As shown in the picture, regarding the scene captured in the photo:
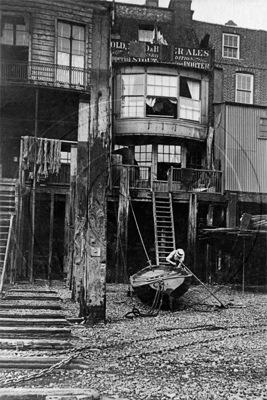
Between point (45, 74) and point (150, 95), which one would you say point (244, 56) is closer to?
point (150, 95)

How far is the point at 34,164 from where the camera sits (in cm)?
1969

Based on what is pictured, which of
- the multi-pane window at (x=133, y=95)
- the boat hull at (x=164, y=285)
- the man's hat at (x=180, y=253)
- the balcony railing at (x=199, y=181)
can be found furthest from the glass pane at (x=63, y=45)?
the boat hull at (x=164, y=285)

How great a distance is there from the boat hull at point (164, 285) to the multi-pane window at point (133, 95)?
40.5ft

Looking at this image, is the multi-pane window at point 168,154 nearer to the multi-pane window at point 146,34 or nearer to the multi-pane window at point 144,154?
the multi-pane window at point 144,154

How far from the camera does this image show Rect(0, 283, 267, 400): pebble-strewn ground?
6.30m

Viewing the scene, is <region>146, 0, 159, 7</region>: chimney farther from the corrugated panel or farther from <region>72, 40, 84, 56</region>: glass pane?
<region>72, 40, 84, 56</region>: glass pane

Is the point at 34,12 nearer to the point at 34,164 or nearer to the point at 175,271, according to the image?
the point at 34,164

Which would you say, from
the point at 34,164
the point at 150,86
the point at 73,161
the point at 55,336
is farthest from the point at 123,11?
the point at 55,336

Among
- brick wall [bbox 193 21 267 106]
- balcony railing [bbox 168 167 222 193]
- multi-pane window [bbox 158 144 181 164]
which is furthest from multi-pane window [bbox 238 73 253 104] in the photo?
balcony railing [bbox 168 167 222 193]

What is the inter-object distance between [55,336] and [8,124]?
56.6ft

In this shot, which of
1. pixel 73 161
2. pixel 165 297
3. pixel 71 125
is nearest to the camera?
pixel 165 297

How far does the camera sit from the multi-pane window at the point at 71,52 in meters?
22.8

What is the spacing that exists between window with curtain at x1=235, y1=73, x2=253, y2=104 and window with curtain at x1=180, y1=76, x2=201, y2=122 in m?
6.35

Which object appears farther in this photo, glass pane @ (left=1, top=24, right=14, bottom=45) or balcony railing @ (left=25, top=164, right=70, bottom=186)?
glass pane @ (left=1, top=24, right=14, bottom=45)
